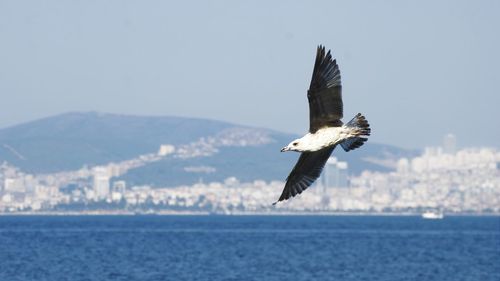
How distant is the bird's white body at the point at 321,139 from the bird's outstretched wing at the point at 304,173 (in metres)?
1.05

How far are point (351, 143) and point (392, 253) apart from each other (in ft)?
231

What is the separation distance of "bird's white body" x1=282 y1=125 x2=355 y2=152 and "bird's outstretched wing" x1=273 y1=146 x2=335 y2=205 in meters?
1.05

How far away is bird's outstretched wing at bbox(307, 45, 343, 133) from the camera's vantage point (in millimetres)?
17078

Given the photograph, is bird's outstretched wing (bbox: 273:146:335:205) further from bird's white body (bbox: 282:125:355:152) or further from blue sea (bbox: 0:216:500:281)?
blue sea (bbox: 0:216:500:281)

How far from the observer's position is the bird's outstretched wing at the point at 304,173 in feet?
60.1

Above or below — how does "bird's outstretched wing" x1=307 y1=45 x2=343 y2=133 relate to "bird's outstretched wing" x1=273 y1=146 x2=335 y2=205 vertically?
above

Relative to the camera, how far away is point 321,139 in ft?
55.9

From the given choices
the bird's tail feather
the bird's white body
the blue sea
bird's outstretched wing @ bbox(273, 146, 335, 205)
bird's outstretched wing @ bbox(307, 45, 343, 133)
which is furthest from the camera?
the blue sea

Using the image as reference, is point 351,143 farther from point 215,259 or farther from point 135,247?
point 135,247

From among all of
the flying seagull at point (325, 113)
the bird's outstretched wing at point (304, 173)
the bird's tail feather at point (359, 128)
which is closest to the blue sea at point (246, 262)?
the bird's outstretched wing at point (304, 173)

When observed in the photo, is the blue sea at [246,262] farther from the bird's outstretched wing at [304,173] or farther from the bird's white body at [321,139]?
the bird's white body at [321,139]

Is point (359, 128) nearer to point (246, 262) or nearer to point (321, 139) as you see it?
point (321, 139)

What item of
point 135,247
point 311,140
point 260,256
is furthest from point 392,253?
point 311,140

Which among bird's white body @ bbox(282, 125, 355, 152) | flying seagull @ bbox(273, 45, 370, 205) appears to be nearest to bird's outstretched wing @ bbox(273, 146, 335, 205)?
flying seagull @ bbox(273, 45, 370, 205)
